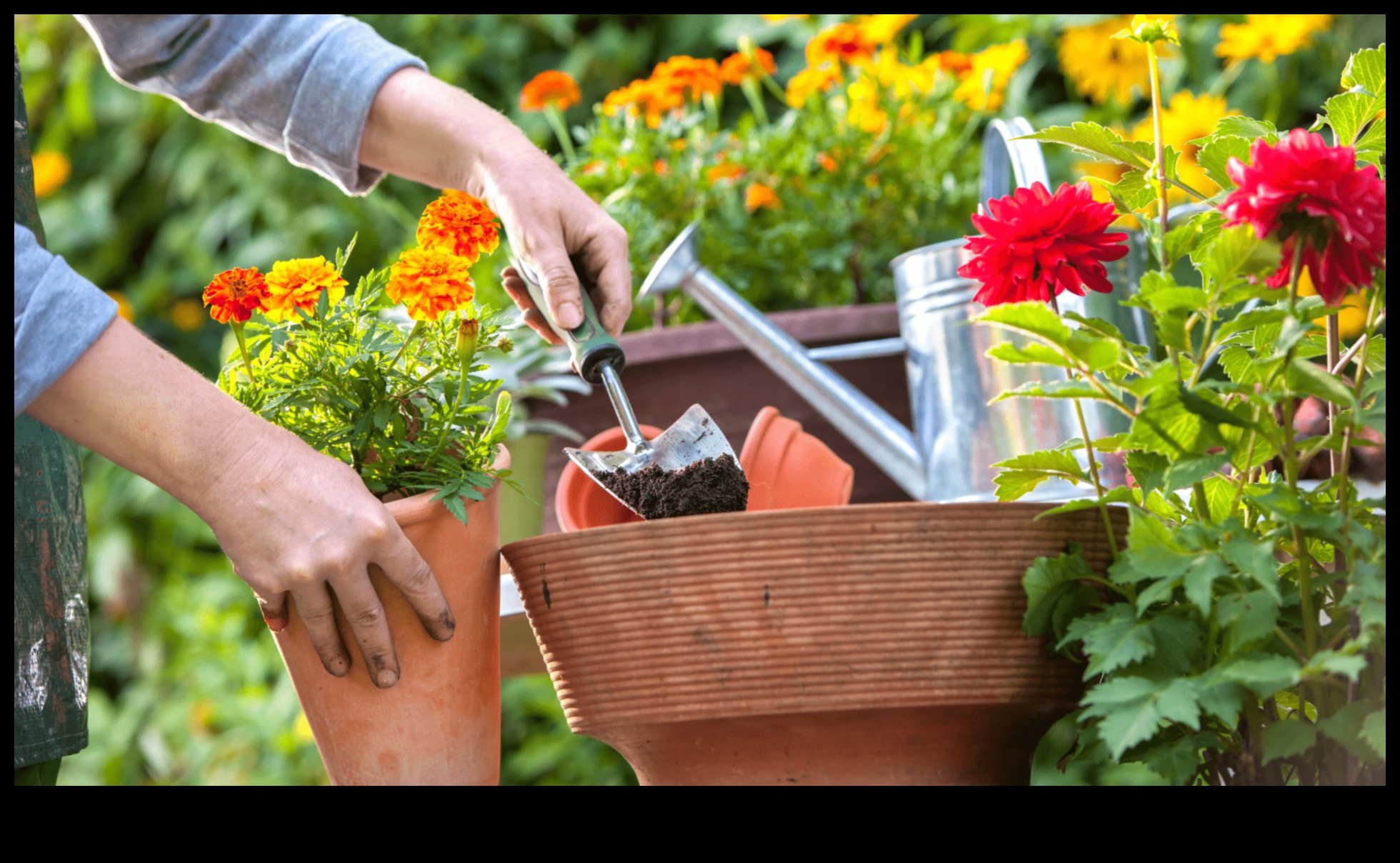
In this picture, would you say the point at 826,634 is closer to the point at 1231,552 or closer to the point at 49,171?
the point at 1231,552

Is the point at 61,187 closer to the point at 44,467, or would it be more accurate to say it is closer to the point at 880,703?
the point at 44,467

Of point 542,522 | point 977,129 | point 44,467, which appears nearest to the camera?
point 44,467

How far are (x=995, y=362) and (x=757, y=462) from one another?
12.6 inches

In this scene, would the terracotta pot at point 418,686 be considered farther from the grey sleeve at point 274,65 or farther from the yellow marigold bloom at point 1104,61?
the yellow marigold bloom at point 1104,61

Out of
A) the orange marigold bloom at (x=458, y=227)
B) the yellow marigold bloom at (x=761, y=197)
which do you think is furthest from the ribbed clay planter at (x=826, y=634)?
the yellow marigold bloom at (x=761, y=197)

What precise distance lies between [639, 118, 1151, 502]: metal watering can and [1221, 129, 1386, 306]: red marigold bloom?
0.48 meters

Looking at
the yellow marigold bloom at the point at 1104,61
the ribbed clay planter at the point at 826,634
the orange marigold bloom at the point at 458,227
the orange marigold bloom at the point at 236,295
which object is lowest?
the ribbed clay planter at the point at 826,634

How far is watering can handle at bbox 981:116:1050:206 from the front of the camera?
0.92 metres

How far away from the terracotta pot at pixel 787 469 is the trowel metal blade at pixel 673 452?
2 cm

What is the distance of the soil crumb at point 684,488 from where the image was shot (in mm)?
725

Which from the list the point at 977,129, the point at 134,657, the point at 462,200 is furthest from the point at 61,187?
the point at 462,200

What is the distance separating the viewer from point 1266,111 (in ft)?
5.94

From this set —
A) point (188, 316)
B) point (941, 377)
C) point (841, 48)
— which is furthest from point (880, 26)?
point (188, 316)

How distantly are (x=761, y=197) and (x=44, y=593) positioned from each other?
0.88 m
